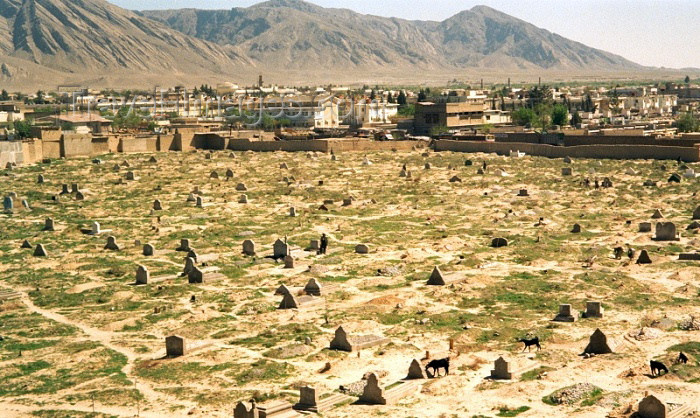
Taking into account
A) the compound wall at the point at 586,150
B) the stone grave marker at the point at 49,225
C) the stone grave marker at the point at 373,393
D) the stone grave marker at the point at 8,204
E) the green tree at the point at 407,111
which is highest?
the green tree at the point at 407,111

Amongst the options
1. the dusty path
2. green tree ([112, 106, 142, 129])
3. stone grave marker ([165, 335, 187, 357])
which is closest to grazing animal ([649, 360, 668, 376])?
the dusty path

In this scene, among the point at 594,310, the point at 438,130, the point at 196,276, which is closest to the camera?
the point at 594,310

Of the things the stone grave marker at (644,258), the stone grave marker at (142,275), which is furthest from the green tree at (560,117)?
the stone grave marker at (142,275)

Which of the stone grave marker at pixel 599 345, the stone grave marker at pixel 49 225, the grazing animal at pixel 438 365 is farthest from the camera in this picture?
the stone grave marker at pixel 49 225

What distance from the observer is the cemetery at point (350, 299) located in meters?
21.3

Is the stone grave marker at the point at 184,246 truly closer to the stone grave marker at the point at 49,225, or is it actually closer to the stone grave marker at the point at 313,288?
the stone grave marker at the point at 49,225

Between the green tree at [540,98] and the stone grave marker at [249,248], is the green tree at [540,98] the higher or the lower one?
the higher one

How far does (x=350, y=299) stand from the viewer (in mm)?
29500

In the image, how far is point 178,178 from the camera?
5888 cm

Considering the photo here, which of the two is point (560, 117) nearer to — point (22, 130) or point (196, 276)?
point (22, 130)

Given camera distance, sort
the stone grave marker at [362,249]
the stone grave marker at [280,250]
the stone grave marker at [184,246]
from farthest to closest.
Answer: the stone grave marker at [184,246] < the stone grave marker at [362,249] < the stone grave marker at [280,250]

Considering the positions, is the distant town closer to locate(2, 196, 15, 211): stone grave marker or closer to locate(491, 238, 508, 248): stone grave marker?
locate(2, 196, 15, 211): stone grave marker

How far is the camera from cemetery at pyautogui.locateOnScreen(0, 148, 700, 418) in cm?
A: 2130

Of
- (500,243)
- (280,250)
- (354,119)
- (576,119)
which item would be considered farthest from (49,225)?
(354,119)
